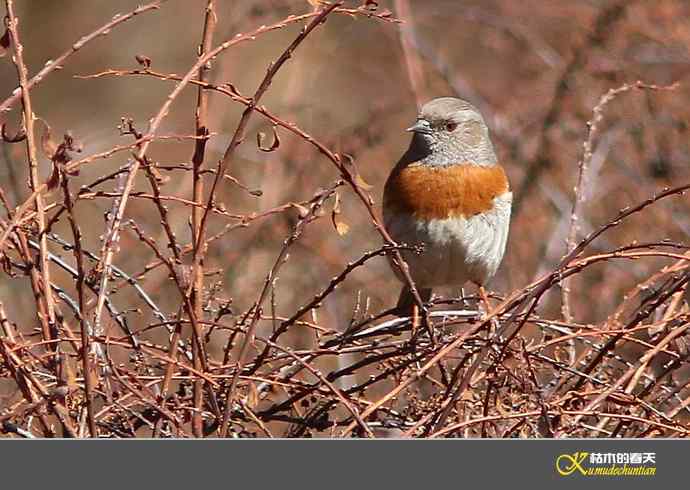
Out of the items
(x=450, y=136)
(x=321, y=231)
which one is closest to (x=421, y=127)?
(x=450, y=136)

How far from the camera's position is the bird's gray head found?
5180 mm

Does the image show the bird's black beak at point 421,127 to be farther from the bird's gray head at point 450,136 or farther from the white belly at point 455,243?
the white belly at point 455,243

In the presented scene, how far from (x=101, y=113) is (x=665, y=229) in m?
6.86

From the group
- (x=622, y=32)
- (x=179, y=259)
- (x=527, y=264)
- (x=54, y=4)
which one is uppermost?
(x=54, y=4)

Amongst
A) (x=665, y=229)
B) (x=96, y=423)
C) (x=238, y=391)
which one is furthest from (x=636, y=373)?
(x=665, y=229)

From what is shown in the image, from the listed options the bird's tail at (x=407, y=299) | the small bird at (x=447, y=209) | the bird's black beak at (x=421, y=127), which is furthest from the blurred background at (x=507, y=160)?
the small bird at (x=447, y=209)

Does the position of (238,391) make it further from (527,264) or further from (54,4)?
(54,4)

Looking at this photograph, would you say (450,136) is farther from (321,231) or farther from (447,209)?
(321,231)

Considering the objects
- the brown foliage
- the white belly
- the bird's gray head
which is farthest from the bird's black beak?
the brown foliage

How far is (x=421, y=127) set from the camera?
525cm

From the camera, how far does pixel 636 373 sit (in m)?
3.10

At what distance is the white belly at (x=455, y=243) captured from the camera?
4.80 meters

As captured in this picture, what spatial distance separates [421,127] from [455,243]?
666mm

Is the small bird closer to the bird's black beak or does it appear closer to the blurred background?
the bird's black beak
